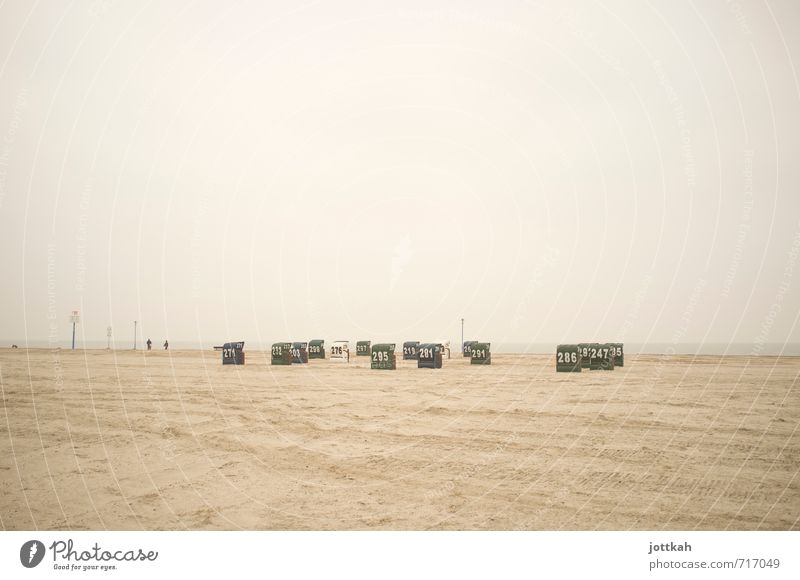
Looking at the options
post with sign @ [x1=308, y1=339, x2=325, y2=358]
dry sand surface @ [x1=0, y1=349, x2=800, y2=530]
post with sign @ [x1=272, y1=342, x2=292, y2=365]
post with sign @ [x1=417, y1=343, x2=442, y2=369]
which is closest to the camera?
dry sand surface @ [x1=0, y1=349, x2=800, y2=530]

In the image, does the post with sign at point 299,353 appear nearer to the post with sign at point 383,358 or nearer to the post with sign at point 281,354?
the post with sign at point 281,354

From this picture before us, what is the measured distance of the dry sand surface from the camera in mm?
9906

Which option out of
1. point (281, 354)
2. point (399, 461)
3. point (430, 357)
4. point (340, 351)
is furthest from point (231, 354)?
point (399, 461)

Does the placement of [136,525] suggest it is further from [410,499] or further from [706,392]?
[706,392]

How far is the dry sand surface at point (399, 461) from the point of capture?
9906 millimetres

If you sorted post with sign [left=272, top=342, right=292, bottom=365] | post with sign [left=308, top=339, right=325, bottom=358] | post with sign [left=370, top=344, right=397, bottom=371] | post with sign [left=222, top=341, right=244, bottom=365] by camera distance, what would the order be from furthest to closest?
post with sign [left=308, top=339, right=325, bottom=358] → post with sign [left=272, top=342, right=292, bottom=365] → post with sign [left=222, top=341, right=244, bottom=365] → post with sign [left=370, top=344, right=397, bottom=371]

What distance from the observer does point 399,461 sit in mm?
13641

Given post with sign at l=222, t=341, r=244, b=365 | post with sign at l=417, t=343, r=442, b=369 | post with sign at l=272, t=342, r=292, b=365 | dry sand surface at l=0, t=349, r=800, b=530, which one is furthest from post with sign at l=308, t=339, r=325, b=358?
dry sand surface at l=0, t=349, r=800, b=530

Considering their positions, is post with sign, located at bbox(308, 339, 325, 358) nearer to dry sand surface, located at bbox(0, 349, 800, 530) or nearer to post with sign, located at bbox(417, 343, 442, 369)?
post with sign, located at bbox(417, 343, 442, 369)

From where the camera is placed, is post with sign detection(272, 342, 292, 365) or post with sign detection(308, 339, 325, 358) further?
post with sign detection(308, 339, 325, 358)

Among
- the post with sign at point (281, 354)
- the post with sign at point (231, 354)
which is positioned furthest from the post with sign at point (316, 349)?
the post with sign at point (231, 354)

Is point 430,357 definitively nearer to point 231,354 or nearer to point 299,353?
point 299,353

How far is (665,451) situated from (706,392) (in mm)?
15679

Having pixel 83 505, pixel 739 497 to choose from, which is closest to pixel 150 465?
pixel 83 505
